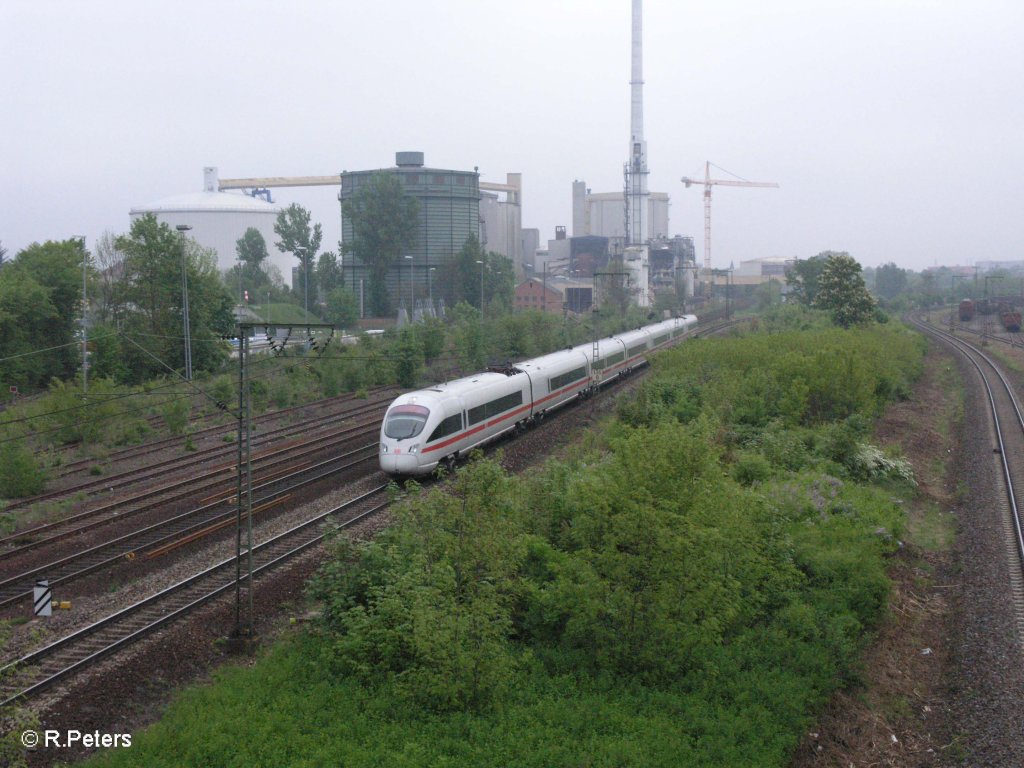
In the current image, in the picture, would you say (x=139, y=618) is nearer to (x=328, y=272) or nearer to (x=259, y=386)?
(x=259, y=386)

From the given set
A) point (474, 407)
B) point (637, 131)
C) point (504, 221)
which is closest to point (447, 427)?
point (474, 407)

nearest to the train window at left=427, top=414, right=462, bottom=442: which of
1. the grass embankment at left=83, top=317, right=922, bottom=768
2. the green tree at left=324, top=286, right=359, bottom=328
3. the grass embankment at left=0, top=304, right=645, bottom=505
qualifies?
the grass embankment at left=0, top=304, right=645, bottom=505

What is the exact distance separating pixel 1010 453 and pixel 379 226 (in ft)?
209

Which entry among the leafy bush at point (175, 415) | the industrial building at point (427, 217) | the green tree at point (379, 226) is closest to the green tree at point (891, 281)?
the industrial building at point (427, 217)

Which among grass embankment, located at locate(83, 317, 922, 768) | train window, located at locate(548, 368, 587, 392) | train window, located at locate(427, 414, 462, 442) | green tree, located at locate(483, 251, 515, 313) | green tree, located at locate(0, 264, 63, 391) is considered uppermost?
green tree, located at locate(483, 251, 515, 313)

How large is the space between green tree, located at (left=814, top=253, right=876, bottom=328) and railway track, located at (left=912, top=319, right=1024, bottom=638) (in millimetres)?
7095

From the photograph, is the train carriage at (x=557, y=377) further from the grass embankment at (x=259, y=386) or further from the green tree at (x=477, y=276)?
the green tree at (x=477, y=276)

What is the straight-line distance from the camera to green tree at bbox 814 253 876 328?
58.9 m

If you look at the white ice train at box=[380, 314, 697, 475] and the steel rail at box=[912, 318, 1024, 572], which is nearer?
the steel rail at box=[912, 318, 1024, 572]

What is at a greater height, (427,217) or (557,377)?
(427,217)

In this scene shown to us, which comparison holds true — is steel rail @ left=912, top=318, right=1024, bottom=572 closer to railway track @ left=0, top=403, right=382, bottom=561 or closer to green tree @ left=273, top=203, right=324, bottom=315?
railway track @ left=0, top=403, right=382, bottom=561

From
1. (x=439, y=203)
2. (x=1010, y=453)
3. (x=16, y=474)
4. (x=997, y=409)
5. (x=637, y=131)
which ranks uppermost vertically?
(x=637, y=131)

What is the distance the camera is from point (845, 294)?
2354 inches

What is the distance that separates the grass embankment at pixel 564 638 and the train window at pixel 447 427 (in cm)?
684
